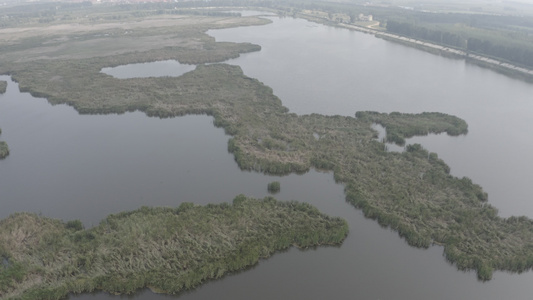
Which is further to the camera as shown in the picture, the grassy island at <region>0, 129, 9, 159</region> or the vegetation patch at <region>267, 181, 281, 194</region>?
the grassy island at <region>0, 129, 9, 159</region>

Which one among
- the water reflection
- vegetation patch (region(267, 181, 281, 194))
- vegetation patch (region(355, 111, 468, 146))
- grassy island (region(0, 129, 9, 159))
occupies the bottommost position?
vegetation patch (region(267, 181, 281, 194))

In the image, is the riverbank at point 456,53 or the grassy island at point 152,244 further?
the riverbank at point 456,53

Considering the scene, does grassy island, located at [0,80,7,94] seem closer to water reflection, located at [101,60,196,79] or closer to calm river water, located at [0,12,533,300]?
calm river water, located at [0,12,533,300]

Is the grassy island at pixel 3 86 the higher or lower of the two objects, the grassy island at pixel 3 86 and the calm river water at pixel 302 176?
the higher

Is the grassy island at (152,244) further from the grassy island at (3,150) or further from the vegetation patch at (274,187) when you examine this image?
the grassy island at (3,150)

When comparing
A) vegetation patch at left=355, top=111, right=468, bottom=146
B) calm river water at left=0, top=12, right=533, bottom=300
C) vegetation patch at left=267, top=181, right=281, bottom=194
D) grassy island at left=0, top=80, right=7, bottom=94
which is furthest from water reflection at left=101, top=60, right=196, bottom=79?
vegetation patch at left=267, top=181, right=281, bottom=194

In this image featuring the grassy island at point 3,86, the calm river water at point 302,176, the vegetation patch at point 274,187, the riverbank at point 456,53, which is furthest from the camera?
the riverbank at point 456,53

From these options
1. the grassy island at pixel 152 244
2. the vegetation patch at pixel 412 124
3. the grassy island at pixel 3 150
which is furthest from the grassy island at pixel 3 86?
the vegetation patch at pixel 412 124

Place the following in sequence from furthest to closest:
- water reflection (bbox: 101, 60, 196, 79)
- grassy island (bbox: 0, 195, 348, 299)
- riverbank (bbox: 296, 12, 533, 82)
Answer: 1. riverbank (bbox: 296, 12, 533, 82)
2. water reflection (bbox: 101, 60, 196, 79)
3. grassy island (bbox: 0, 195, 348, 299)
